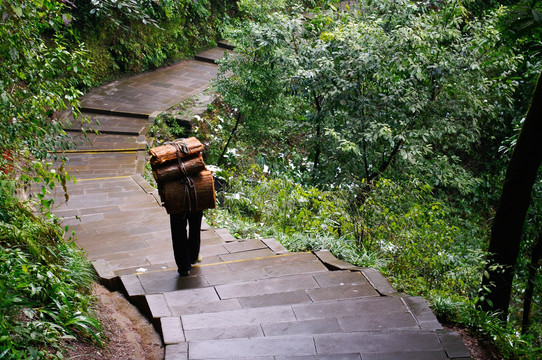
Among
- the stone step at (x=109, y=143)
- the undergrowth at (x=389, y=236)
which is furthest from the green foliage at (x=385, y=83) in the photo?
the stone step at (x=109, y=143)

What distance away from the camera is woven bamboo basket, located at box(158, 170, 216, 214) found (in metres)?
4.18

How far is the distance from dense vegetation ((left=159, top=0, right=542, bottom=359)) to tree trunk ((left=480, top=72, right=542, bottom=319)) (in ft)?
0.37

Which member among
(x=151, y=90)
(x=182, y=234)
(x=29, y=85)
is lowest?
(x=151, y=90)

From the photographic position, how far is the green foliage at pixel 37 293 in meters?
2.68

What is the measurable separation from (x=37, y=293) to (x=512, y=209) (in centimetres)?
371

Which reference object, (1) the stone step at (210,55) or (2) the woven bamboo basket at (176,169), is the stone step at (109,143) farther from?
(2) the woven bamboo basket at (176,169)

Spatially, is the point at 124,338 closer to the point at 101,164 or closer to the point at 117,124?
the point at 101,164

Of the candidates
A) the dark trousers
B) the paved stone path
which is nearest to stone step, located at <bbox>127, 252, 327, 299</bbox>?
the paved stone path

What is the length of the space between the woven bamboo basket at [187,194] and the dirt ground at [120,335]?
895 millimetres

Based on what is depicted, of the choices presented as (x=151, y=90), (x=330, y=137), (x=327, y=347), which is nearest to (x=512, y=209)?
(x=327, y=347)

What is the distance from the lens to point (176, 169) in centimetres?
418

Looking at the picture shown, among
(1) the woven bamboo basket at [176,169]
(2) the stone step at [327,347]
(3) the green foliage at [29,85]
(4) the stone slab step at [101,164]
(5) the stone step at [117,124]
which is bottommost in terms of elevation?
(4) the stone slab step at [101,164]

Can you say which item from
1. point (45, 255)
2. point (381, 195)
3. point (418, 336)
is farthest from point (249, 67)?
point (418, 336)

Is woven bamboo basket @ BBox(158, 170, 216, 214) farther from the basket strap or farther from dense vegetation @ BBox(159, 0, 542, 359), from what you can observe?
dense vegetation @ BBox(159, 0, 542, 359)
